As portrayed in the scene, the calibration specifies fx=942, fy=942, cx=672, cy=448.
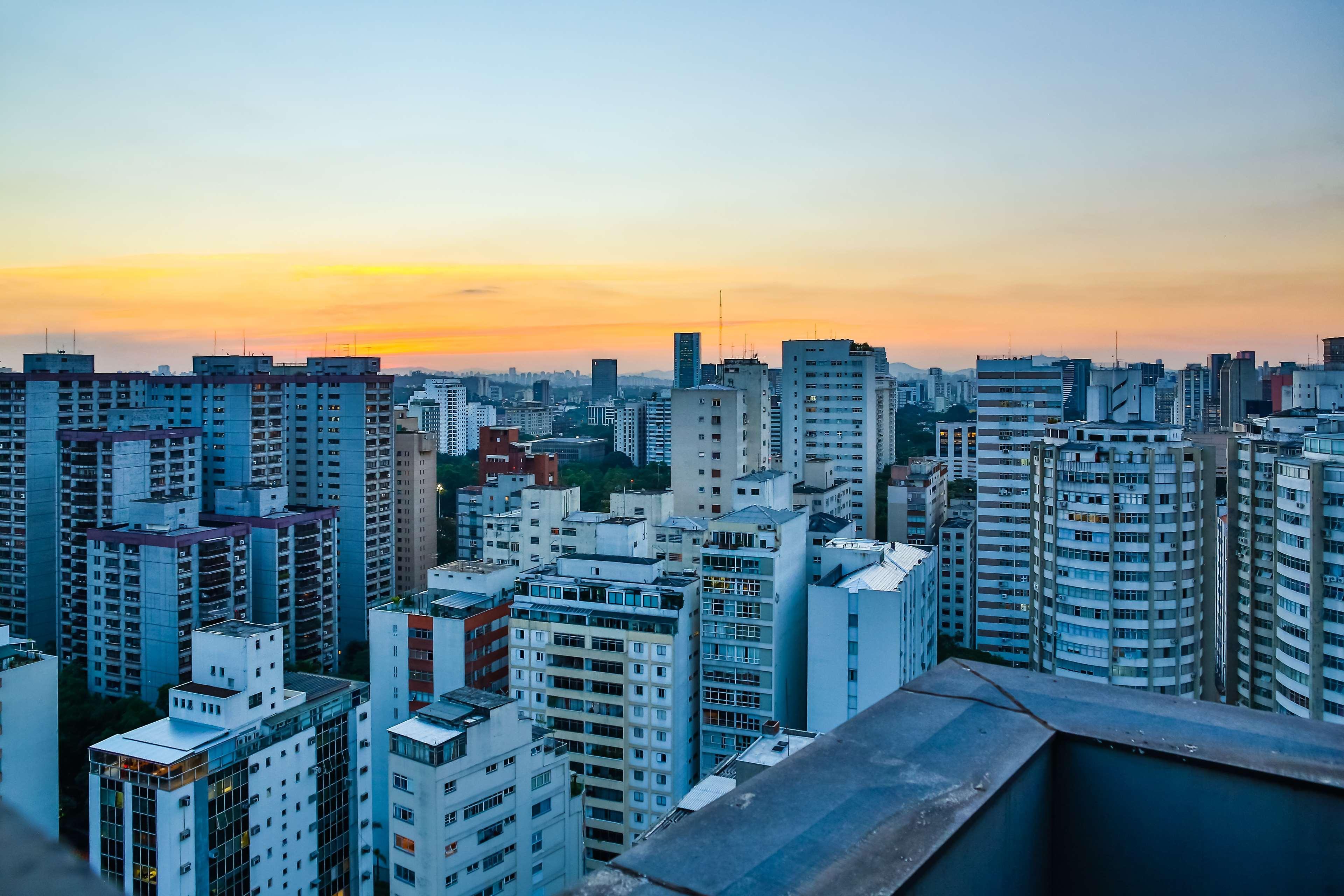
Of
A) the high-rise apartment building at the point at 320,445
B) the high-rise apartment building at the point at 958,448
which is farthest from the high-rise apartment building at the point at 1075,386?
the high-rise apartment building at the point at 320,445

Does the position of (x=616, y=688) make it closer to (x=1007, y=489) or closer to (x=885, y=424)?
(x=1007, y=489)

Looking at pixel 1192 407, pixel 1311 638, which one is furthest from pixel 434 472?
pixel 1192 407

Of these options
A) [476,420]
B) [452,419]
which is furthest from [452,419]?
[476,420]

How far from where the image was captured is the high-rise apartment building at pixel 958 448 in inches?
1832

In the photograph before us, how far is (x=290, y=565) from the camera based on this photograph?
23.5m

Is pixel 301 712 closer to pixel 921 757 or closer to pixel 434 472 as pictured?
pixel 921 757

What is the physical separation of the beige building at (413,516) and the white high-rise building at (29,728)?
16.4 metres

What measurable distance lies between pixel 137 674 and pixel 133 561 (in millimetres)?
2446

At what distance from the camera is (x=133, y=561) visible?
20.5m

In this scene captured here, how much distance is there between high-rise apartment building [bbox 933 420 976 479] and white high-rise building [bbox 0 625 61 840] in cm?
3905

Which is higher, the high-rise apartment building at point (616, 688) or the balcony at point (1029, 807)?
the balcony at point (1029, 807)

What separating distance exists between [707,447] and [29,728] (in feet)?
45.5

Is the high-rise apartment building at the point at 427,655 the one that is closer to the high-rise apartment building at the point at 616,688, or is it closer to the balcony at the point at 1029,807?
the high-rise apartment building at the point at 616,688

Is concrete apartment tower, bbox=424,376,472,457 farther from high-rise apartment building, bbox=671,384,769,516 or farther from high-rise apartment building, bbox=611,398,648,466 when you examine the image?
high-rise apartment building, bbox=671,384,769,516
